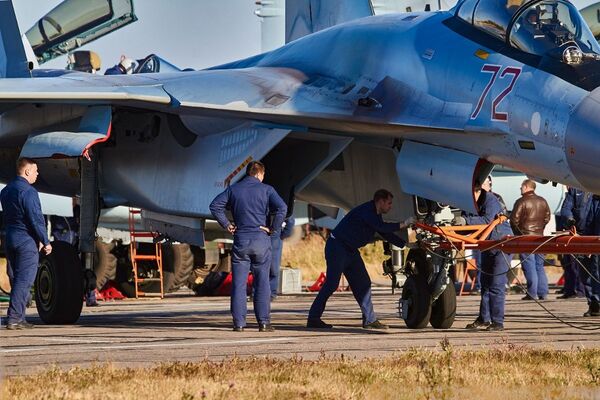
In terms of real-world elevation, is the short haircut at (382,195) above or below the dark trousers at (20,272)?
above

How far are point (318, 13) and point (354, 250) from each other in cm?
660

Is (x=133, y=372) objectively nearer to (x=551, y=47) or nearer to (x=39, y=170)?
(x=551, y=47)

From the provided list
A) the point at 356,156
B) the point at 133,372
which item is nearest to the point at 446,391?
the point at 133,372

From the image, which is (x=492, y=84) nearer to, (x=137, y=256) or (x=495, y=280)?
(x=495, y=280)

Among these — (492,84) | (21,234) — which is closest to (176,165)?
(21,234)

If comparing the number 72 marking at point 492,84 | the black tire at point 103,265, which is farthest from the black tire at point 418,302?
the black tire at point 103,265

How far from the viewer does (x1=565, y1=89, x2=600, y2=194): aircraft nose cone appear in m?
10.2

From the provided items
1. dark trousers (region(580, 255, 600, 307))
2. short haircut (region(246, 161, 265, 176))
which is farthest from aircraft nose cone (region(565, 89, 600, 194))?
dark trousers (region(580, 255, 600, 307))

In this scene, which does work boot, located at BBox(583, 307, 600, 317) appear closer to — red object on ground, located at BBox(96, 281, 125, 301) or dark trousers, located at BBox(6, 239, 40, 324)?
dark trousers, located at BBox(6, 239, 40, 324)

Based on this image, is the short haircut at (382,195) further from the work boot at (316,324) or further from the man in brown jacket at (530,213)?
the man in brown jacket at (530,213)

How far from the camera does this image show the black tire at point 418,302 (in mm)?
12734

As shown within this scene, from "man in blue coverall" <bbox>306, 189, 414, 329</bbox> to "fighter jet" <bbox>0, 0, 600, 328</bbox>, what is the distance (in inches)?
19.1

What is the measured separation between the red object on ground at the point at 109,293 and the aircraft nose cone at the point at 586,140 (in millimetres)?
12893

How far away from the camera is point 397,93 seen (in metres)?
11.9
